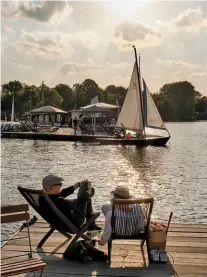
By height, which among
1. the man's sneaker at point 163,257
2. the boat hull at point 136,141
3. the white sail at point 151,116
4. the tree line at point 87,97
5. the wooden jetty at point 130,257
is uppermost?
the tree line at point 87,97

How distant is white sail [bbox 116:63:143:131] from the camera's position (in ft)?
145

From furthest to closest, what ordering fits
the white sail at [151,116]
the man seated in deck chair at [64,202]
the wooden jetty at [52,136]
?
1. the wooden jetty at [52,136]
2. the white sail at [151,116]
3. the man seated in deck chair at [64,202]

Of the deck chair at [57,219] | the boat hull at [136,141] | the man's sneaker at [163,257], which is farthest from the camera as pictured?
the boat hull at [136,141]

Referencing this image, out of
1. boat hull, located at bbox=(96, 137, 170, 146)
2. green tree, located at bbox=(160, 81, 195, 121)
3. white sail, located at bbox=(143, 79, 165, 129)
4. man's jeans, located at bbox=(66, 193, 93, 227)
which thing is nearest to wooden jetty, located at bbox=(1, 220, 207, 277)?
man's jeans, located at bbox=(66, 193, 93, 227)

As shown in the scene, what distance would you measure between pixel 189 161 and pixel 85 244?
2675cm

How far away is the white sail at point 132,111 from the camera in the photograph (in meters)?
44.1

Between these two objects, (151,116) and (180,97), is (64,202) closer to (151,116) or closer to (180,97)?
(151,116)

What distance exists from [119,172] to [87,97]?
329 ft

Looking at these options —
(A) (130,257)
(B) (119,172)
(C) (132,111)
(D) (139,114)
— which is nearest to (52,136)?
(C) (132,111)

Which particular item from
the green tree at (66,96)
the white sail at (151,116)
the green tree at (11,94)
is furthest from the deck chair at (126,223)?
the green tree at (66,96)

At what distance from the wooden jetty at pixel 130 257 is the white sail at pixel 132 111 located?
3633cm

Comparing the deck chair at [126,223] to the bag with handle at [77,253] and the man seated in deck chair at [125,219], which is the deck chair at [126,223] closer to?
the man seated in deck chair at [125,219]

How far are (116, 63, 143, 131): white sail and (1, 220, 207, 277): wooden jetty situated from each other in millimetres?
36331

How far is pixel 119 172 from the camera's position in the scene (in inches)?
1027
